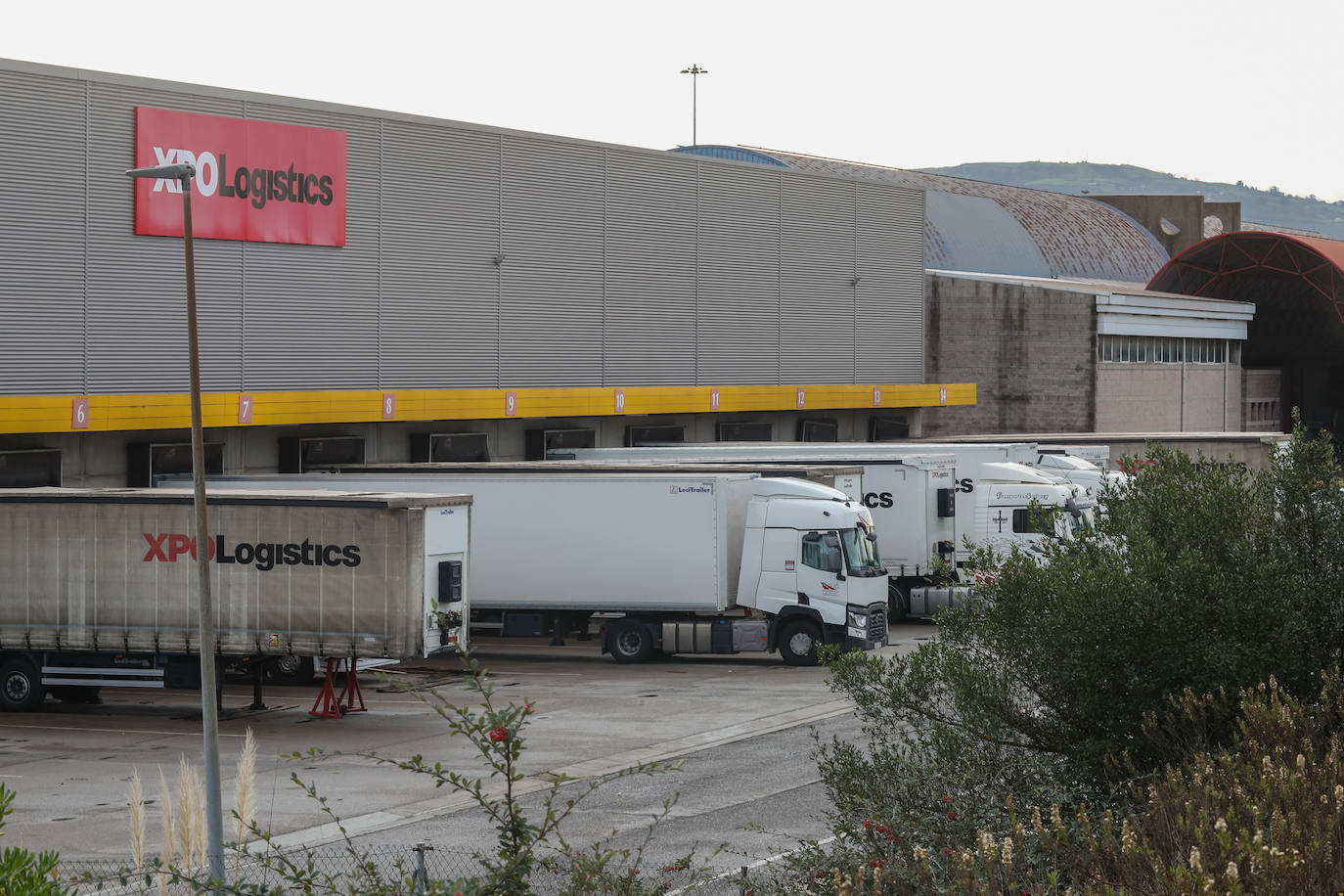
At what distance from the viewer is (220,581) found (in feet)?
84.0

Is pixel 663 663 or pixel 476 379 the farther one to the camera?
pixel 476 379

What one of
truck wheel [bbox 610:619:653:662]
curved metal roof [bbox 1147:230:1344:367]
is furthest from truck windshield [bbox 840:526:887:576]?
curved metal roof [bbox 1147:230:1344:367]

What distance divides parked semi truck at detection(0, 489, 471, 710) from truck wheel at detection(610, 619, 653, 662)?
20.6 ft

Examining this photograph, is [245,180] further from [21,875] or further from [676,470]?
[21,875]

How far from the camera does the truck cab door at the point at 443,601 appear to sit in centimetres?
2520

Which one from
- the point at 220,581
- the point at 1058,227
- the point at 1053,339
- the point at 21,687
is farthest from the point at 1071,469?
the point at 1058,227

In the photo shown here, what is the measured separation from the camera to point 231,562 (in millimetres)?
25531

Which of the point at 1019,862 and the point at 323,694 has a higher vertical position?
the point at 1019,862

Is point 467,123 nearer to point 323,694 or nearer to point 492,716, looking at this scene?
point 323,694

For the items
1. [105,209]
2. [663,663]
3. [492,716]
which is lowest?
[663,663]

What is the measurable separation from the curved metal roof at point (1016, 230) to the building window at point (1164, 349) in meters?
11.1

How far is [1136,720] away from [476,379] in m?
32.5

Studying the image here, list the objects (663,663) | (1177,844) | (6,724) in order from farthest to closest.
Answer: (663,663)
(6,724)
(1177,844)

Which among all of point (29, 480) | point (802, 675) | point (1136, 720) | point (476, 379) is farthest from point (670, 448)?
point (1136, 720)
